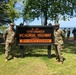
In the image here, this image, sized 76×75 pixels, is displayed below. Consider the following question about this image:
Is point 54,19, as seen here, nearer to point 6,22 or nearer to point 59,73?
point 6,22

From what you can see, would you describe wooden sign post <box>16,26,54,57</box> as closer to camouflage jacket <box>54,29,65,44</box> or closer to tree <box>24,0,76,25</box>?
camouflage jacket <box>54,29,65,44</box>

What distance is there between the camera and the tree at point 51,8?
3712 cm

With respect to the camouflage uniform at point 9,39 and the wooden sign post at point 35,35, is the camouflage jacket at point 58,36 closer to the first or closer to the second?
the wooden sign post at point 35,35

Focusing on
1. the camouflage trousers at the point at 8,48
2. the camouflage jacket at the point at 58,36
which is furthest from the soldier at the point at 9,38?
the camouflage jacket at the point at 58,36

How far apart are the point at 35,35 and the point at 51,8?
23.6 meters

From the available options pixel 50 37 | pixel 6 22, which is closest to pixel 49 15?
pixel 6 22

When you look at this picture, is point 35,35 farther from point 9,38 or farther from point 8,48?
point 8,48

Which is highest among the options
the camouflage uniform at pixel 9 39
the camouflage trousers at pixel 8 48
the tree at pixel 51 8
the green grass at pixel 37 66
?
the tree at pixel 51 8

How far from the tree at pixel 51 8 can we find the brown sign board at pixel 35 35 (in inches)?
888

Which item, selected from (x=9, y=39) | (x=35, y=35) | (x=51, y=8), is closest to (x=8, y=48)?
(x=9, y=39)

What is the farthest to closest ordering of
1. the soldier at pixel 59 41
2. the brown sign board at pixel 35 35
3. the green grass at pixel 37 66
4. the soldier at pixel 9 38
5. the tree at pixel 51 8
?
the tree at pixel 51 8, the brown sign board at pixel 35 35, the soldier at pixel 9 38, the soldier at pixel 59 41, the green grass at pixel 37 66

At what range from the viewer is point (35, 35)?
1423cm

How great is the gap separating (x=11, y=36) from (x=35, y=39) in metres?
1.21

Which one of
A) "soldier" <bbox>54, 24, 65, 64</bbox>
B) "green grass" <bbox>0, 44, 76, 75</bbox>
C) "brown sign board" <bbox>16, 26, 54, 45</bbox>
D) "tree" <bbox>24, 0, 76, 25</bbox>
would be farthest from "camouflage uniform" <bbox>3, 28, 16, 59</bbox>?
"tree" <bbox>24, 0, 76, 25</bbox>
